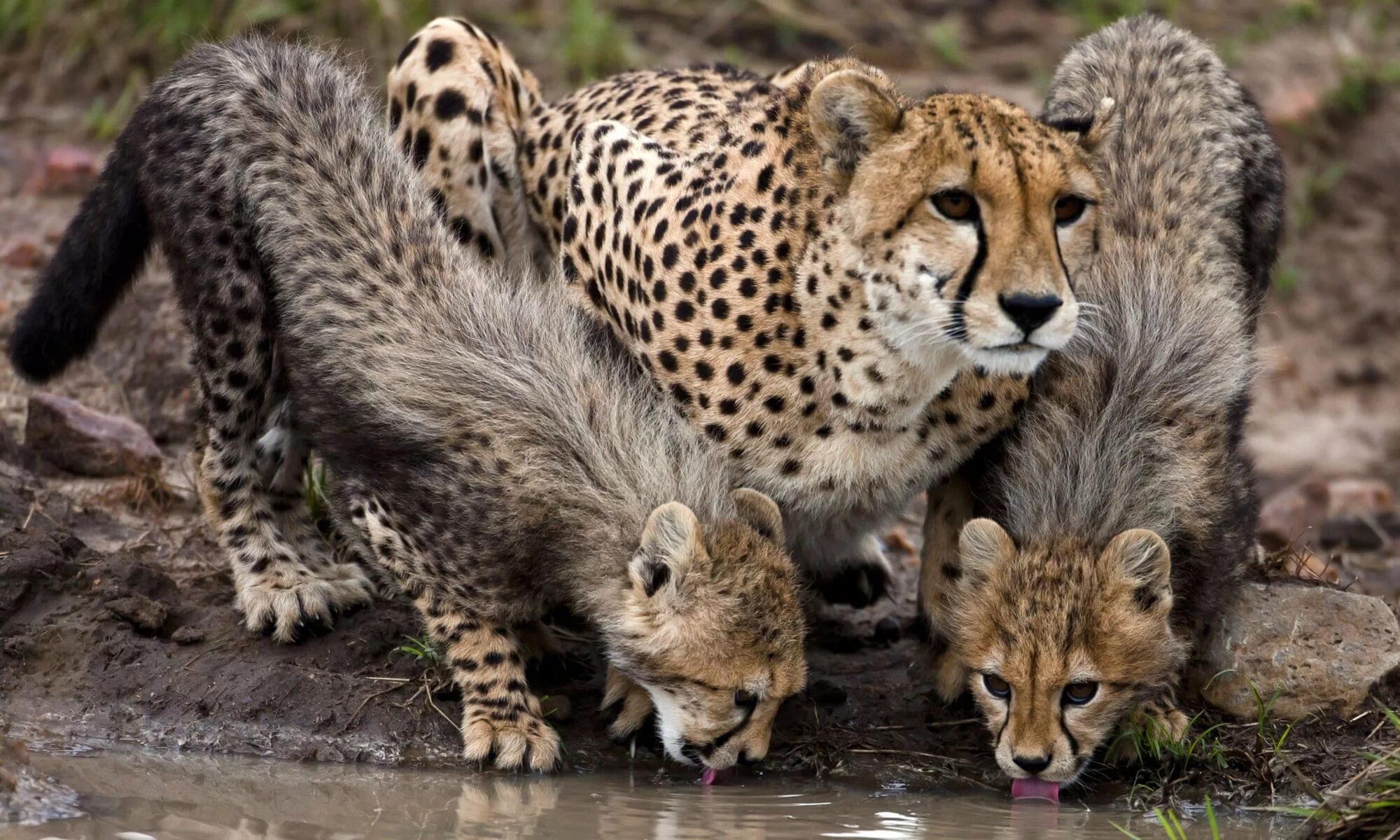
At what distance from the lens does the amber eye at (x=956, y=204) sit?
450 centimetres

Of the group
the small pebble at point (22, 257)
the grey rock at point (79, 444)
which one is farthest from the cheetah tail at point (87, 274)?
the small pebble at point (22, 257)

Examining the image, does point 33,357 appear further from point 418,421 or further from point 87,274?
point 418,421

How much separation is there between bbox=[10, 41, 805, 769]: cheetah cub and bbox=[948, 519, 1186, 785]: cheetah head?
497 mm

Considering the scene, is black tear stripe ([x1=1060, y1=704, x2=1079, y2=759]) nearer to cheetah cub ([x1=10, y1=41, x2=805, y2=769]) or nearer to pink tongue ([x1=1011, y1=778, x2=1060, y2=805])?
pink tongue ([x1=1011, y1=778, x2=1060, y2=805])

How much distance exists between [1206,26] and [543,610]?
592 cm

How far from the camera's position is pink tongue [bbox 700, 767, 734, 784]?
477 centimetres

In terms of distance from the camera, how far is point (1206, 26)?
9.60 meters

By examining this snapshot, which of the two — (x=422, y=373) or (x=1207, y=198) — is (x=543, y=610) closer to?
(x=422, y=373)

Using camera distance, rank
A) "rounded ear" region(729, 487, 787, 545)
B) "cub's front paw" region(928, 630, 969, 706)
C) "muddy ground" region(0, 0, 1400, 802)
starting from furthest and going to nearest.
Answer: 1. "cub's front paw" region(928, 630, 969, 706)
2. "muddy ground" region(0, 0, 1400, 802)
3. "rounded ear" region(729, 487, 787, 545)

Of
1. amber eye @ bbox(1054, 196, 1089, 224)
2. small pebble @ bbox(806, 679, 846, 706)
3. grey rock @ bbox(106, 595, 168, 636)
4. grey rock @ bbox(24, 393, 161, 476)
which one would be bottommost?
small pebble @ bbox(806, 679, 846, 706)

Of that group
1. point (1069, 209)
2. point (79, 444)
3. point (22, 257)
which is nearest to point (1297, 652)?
point (1069, 209)

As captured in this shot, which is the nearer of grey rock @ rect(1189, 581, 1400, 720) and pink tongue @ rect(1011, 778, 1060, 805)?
pink tongue @ rect(1011, 778, 1060, 805)

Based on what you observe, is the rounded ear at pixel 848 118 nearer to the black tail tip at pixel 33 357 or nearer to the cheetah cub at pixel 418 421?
the cheetah cub at pixel 418 421

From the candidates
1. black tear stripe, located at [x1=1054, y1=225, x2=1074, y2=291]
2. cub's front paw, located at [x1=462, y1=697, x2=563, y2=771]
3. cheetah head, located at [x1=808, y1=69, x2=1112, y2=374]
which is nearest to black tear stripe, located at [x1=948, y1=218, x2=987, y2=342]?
cheetah head, located at [x1=808, y1=69, x2=1112, y2=374]
